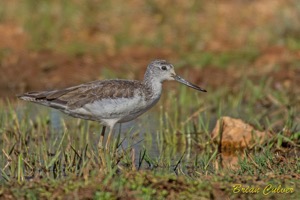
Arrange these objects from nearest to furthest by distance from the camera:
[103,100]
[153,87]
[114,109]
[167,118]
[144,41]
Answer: [114,109] < [103,100] < [153,87] < [167,118] < [144,41]

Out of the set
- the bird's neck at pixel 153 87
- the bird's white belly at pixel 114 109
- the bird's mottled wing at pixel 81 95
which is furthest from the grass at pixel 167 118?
the bird's neck at pixel 153 87

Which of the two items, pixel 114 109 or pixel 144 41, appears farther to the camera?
pixel 144 41

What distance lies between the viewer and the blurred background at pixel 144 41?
13.5m

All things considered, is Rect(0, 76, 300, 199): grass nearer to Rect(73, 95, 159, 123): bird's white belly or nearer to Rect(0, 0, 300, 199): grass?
Rect(0, 0, 300, 199): grass

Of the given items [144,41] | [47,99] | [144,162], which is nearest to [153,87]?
[144,162]

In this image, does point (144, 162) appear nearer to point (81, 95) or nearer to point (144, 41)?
point (81, 95)

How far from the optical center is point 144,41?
1488 cm

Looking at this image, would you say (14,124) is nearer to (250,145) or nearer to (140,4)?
(250,145)

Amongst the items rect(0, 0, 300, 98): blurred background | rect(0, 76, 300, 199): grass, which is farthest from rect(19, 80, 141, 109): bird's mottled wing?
rect(0, 0, 300, 98): blurred background

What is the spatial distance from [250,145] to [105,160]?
2.40 m

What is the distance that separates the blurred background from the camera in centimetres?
1348

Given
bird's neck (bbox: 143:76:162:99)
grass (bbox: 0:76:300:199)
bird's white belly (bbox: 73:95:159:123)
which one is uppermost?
bird's neck (bbox: 143:76:162:99)

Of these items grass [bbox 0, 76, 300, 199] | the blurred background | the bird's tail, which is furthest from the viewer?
the blurred background

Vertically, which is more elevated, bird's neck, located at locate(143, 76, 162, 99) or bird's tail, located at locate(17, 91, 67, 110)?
bird's neck, located at locate(143, 76, 162, 99)
